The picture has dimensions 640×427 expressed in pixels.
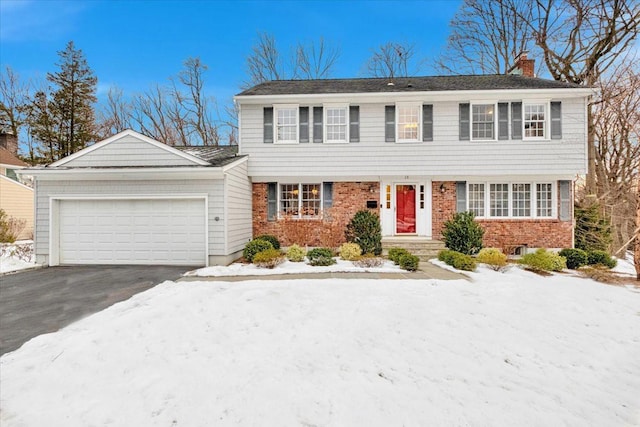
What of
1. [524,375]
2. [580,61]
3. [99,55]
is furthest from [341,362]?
[99,55]

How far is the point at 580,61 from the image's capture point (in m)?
14.9

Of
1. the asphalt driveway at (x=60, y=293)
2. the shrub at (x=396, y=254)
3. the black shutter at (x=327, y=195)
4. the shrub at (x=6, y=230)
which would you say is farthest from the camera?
the shrub at (x=6, y=230)

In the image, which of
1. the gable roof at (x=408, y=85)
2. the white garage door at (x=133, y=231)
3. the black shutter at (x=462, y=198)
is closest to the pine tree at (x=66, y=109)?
the white garage door at (x=133, y=231)

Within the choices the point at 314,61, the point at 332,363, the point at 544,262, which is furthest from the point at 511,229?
the point at 314,61

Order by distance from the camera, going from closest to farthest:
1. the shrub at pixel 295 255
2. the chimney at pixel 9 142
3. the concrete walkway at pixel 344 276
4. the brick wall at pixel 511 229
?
the concrete walkway at pixel 344 276
the shrub at pixel 295 255
the brick wall at pixel 511 229
the chimney at pixel 9 142

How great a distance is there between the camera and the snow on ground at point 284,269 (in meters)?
7.95

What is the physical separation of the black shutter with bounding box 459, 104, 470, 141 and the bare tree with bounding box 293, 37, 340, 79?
40.0ft

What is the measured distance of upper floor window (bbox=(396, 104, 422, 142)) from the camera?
435 inches

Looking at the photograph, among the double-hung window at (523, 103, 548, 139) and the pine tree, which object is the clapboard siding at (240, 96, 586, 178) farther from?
the pine tree

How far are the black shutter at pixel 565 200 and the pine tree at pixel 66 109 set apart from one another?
27.7 metres

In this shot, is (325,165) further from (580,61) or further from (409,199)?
(580,61)

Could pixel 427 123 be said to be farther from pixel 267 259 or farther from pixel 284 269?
pixel 267 259

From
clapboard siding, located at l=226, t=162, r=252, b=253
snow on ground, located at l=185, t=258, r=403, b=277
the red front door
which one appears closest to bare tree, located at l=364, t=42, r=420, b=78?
the red front door

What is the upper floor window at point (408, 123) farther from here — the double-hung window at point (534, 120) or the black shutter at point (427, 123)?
the double-hung window at point (534, 120)
